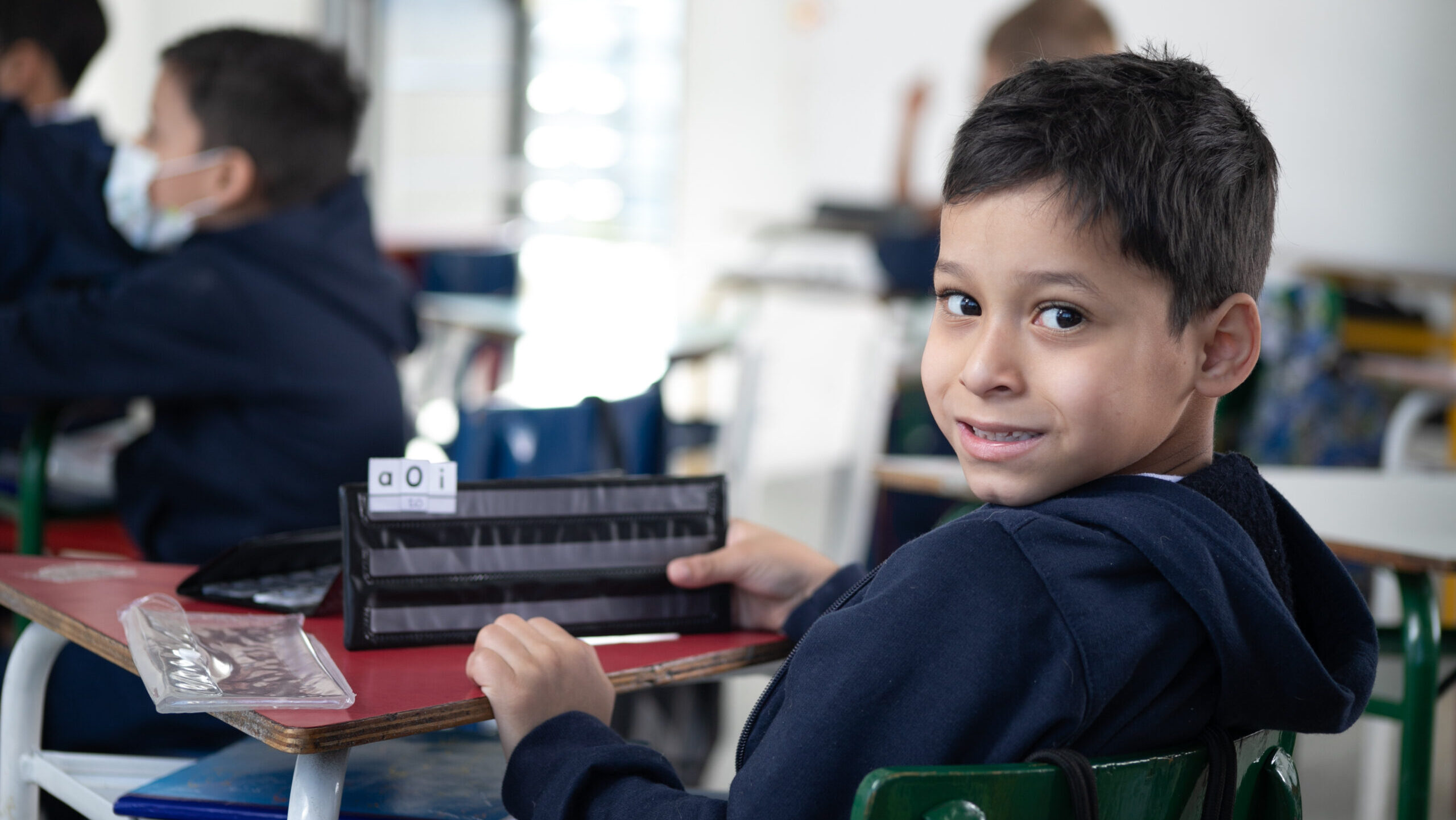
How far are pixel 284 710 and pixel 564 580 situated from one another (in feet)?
0.91

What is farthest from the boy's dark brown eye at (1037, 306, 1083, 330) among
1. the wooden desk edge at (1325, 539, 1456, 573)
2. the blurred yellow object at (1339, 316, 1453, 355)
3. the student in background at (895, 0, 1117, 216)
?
the blurred yellow object at (1339, 316, 1453, 355)

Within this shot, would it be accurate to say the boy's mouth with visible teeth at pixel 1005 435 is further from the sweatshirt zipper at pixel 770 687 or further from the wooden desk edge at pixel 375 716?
the wooden desk edge at pixel 375 716

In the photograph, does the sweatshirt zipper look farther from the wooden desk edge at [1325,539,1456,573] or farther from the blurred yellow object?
the blurred yellow object

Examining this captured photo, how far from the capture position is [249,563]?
105cm

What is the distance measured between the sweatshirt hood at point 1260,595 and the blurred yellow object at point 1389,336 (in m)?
3.22

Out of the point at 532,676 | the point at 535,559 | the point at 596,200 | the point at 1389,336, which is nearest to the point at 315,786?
the point at 532,676

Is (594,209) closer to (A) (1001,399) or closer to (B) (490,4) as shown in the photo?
(B) (490,4)

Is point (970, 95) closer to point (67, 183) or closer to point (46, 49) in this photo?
point (46, 49)

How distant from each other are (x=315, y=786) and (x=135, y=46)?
575cm

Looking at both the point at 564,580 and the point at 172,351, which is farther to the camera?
the point at 172,351

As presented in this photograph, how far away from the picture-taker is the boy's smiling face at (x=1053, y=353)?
2.36ft

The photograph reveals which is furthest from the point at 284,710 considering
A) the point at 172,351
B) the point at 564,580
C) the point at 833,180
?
the point at 833,180

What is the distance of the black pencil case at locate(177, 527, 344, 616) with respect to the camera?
1.01 metres

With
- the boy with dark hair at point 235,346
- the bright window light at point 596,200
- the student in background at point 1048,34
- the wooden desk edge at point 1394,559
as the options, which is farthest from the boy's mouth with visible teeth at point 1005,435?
the bright window light at point 596,200
